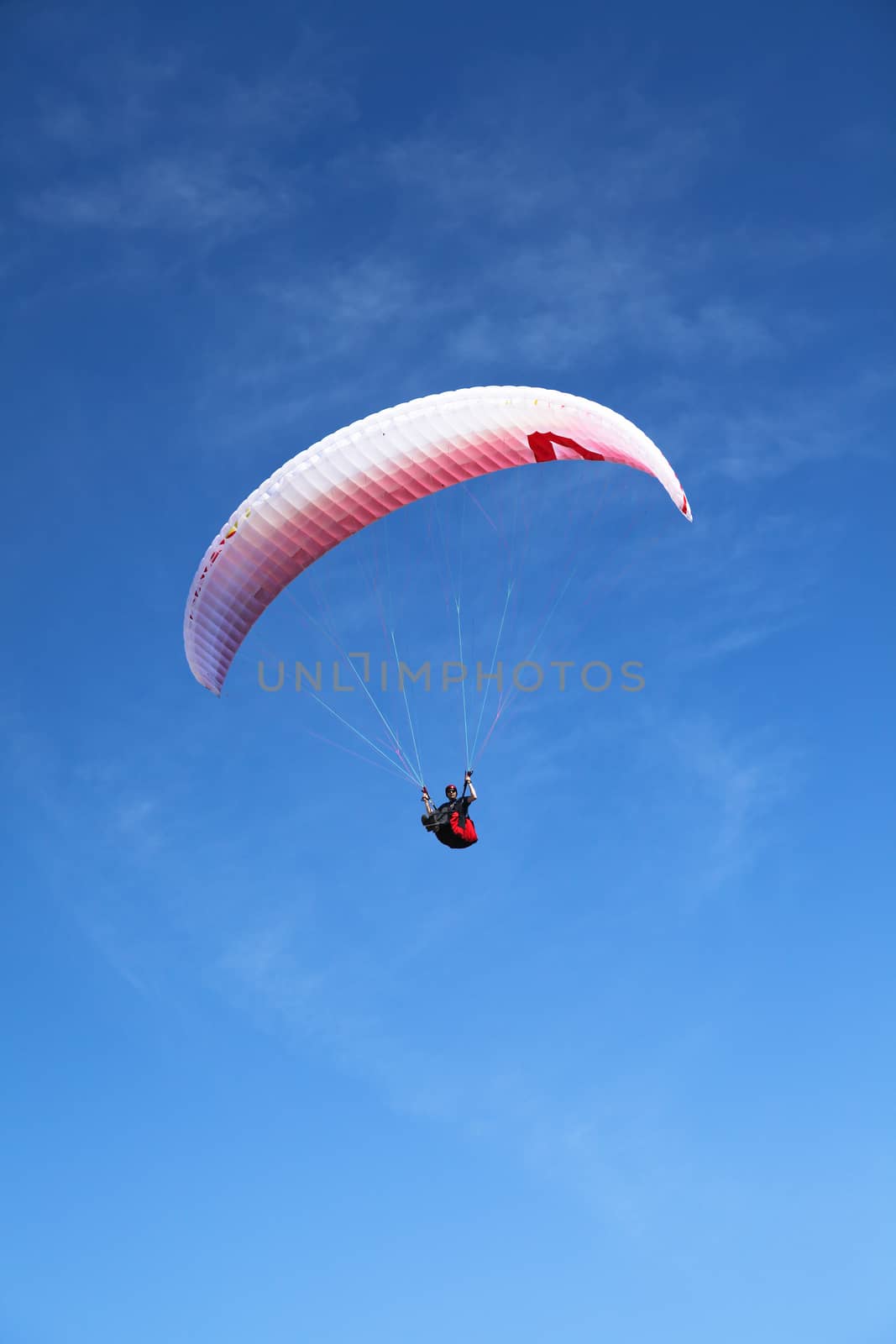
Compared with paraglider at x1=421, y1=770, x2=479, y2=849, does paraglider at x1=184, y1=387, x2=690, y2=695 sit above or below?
above

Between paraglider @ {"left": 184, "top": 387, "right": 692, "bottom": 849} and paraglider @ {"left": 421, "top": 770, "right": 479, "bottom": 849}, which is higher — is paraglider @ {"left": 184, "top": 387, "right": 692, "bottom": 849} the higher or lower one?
the higher one

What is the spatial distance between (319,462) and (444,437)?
7.22 ft

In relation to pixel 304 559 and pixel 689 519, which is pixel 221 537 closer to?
pixel 304 559

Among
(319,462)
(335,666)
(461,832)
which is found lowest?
(461,832)

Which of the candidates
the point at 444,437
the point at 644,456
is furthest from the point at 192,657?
the point at 644,456

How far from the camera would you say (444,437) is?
2478 cm

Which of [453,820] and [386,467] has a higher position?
[386,467]

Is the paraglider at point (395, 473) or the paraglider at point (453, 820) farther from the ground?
the paraglider at point (395, 473)

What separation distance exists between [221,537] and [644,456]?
7.62 m

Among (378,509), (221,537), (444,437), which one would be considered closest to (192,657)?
(221,537)

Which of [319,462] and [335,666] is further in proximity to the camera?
[335,666]

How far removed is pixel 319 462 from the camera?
80.5 feet

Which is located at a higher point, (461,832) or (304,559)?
(304,559)

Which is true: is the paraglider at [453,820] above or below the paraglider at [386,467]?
below
